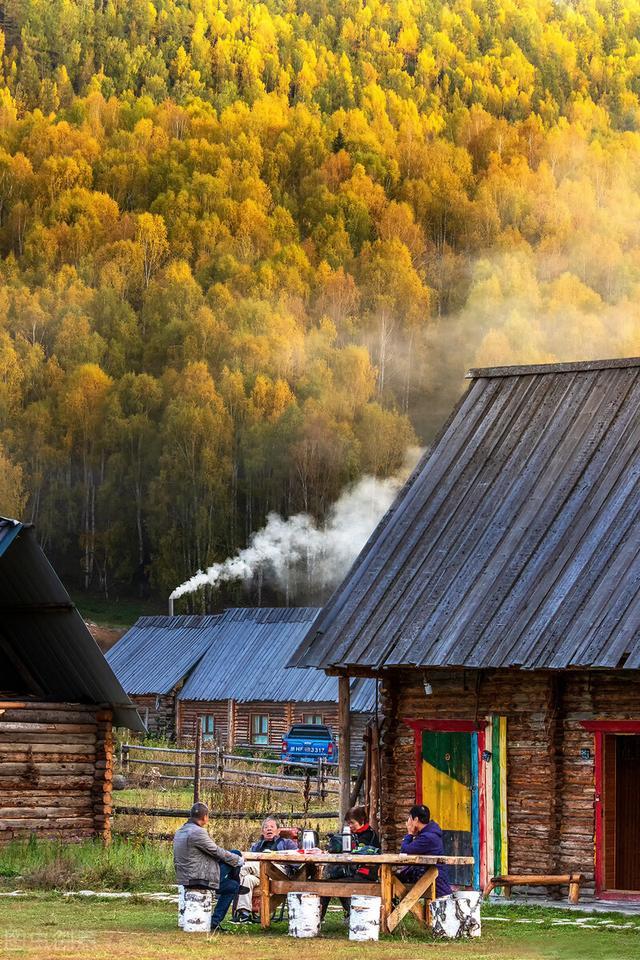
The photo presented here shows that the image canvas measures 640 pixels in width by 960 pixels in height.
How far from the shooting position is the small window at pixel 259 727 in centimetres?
5610

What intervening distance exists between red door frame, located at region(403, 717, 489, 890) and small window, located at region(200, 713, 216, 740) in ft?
120

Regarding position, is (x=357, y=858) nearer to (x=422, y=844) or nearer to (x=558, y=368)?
(x=422, y=844)

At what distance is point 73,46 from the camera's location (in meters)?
158

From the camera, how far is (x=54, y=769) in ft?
88.4

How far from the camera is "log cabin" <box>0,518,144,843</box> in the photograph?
2639 cm

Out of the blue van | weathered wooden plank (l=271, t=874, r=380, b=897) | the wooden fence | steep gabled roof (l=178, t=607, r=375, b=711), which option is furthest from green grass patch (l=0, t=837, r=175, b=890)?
steep gabled roof (l=178, t=607, r=375, b=711)

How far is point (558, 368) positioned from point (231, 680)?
34.2 metres

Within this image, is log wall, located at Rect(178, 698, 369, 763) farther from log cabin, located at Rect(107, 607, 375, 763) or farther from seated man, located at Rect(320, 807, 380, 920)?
seated man, located at Rect(320, 807, 380, 920)

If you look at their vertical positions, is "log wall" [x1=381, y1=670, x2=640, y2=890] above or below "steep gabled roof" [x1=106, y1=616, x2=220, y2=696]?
below

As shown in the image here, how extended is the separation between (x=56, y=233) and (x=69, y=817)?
119 metres

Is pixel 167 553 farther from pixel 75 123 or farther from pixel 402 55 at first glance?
pixel 402 55

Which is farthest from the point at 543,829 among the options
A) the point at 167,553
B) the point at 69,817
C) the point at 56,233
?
the point at 56,233

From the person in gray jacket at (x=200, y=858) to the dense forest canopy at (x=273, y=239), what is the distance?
95805 mm

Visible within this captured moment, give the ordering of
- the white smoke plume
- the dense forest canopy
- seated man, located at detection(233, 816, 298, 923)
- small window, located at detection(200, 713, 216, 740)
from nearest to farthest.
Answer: seated man, located at detection(233, 816, 298, 923) < small window, located at detection(200, 713, 216, 740) < the white smoke plume < the dense forest canopy
